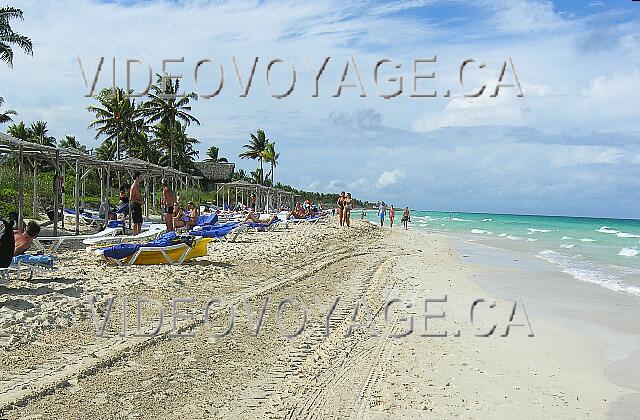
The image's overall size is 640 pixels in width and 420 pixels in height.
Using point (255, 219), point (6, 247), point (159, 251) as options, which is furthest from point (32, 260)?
point (255, 219)

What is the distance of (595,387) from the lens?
538 cm

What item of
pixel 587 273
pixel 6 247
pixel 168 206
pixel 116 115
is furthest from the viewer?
pixel 116 115

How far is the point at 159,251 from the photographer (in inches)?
394

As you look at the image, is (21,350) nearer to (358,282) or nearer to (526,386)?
(526,386)

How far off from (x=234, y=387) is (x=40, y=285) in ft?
13.4

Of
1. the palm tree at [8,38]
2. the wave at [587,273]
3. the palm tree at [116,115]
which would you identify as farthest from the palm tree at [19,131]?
the wave at [587,273]

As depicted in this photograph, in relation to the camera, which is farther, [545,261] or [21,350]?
[545,261]

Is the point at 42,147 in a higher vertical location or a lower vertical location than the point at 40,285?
higher

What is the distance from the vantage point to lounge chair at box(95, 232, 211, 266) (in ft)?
31.9

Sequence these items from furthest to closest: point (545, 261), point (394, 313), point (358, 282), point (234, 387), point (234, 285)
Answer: point (545, 261)
point (358, 282)
point (234, 285)
point (394, 313)
point (234, 387)

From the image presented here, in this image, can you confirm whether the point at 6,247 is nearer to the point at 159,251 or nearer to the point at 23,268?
the point at 23,268

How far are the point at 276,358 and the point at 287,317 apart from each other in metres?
1.74

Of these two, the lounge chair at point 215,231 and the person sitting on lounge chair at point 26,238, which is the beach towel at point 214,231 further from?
the person sitting on lounge chair at point 26,238

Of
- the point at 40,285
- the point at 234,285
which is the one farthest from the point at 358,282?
the point at 40,285
